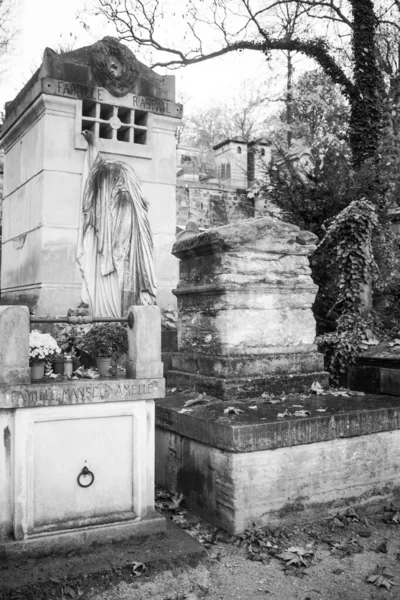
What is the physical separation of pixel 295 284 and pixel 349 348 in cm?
154

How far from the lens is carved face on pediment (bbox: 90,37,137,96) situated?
308 inches

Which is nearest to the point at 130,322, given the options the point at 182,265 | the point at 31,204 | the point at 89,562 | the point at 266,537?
the point at 89,562

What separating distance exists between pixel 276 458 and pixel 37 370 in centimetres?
185

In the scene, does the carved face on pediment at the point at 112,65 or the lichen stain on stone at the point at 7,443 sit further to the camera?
the carved face on pediment at the point at 112,65

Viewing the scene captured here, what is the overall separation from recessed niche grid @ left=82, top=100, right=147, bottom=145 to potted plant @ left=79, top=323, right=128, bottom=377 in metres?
4.19

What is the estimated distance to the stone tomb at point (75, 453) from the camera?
347cm

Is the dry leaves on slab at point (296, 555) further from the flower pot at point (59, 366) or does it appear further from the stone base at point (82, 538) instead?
the flower pot at point (59, 366)

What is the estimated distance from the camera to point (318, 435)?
442 centimetres

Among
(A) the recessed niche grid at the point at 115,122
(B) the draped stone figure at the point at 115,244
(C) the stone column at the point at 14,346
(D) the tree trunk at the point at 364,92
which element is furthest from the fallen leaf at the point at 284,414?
(D) the tree trunk at the point at 364,92

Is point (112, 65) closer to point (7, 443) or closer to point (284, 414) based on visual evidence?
point (284, 414)

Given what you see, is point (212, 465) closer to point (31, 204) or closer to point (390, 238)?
point (31, 204)

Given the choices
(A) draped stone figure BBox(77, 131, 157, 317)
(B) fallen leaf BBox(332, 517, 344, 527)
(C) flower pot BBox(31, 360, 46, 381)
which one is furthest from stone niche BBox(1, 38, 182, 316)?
(B) fallen leaf BBox(332, 517, 344, 527)

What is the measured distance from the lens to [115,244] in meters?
6.84

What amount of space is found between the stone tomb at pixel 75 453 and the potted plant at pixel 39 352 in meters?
0.15
